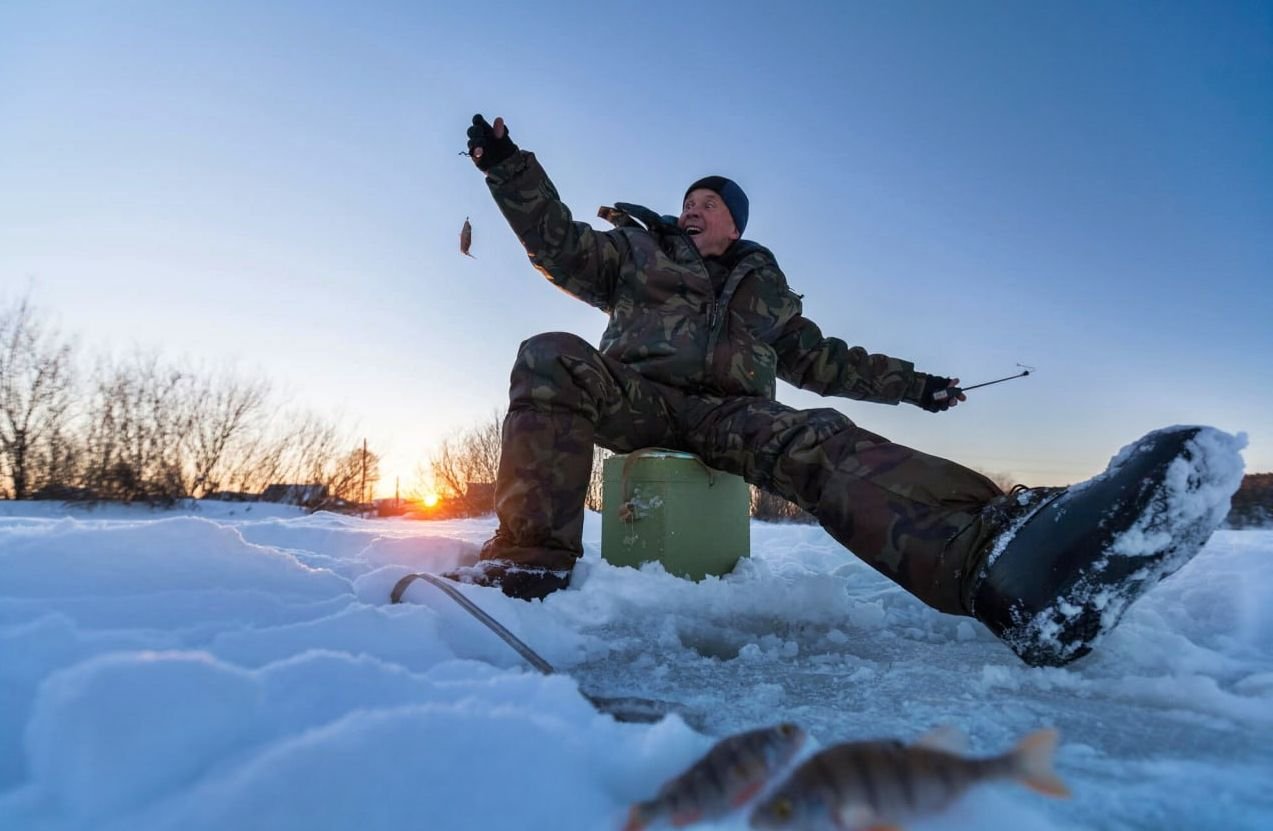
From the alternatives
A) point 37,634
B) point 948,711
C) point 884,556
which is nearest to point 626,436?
point 884,556

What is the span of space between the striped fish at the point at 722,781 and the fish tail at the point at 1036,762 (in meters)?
0.19

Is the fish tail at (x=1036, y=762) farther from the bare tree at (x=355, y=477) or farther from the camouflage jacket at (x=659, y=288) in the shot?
the bare tree at (x=355, y=477)

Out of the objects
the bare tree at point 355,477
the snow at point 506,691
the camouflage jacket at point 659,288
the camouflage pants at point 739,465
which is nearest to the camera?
the snow at point 506,691

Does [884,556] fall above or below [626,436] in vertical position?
below

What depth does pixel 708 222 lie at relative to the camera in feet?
9.78

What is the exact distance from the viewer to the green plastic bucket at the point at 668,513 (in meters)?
2.36

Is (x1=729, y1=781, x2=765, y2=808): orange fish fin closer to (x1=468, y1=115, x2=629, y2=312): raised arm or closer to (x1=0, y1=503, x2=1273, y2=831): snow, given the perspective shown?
(x1=0, y1=503, x2=1273, y2=831): snow

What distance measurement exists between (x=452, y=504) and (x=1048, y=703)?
12266mm

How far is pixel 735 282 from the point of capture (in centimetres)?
267

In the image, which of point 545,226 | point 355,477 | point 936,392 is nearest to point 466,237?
point 545,226

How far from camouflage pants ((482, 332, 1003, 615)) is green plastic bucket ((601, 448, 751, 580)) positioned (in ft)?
0.32

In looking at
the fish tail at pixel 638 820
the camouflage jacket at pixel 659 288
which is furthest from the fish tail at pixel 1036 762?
the camouflage jacket at pixel 659 288

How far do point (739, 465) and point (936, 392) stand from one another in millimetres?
1397

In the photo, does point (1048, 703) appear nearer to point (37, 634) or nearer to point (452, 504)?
point (37, 634)
